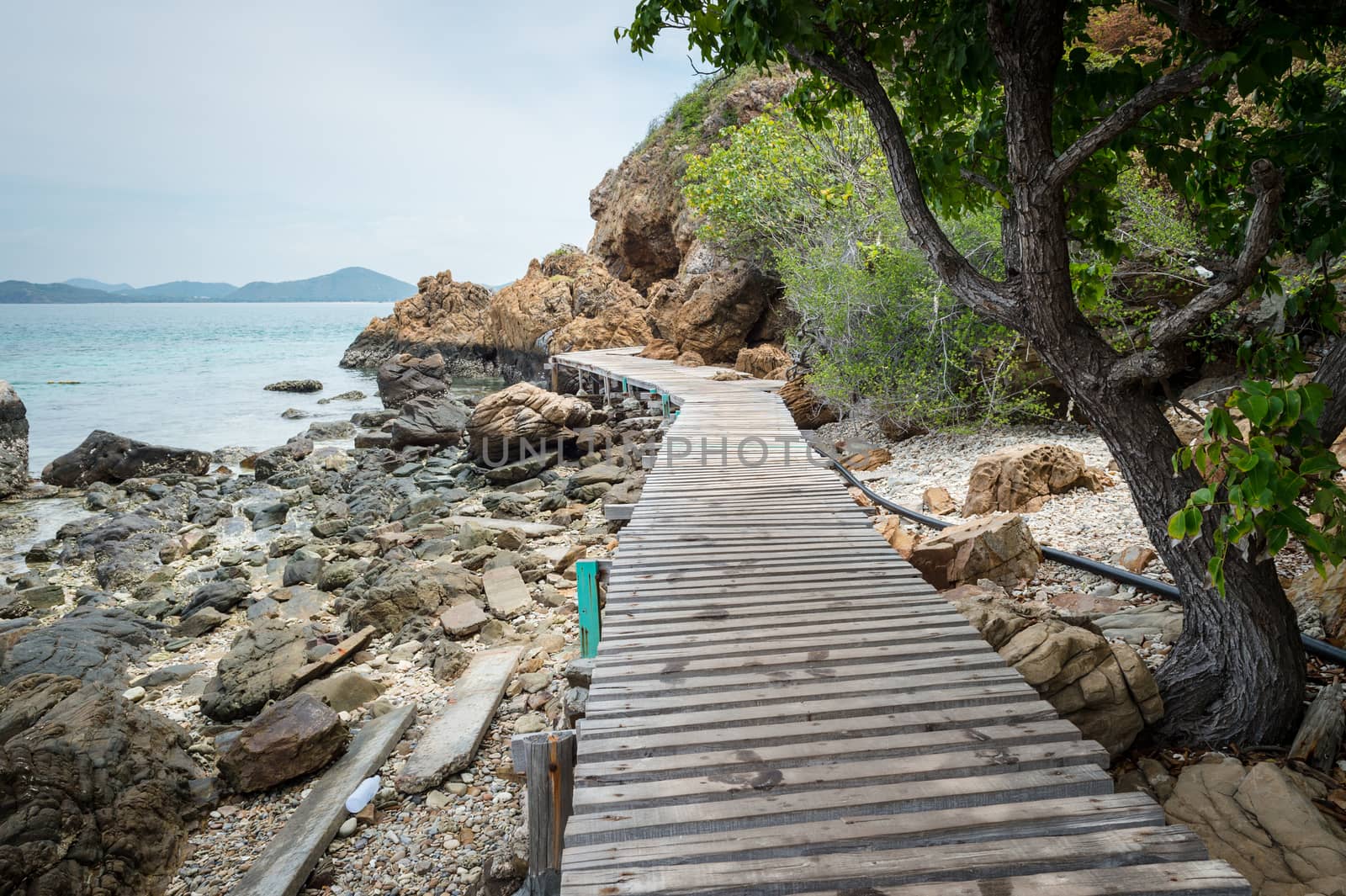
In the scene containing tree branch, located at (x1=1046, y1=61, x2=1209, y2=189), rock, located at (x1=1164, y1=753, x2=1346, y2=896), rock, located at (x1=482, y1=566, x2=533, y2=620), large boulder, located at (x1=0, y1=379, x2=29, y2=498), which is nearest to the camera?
rock, located at (x1=1164, y1=753, x2=1346, y2=896)

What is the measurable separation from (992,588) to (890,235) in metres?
7.18

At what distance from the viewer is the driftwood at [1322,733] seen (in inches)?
123

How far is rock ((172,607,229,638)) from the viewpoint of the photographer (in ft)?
24.7

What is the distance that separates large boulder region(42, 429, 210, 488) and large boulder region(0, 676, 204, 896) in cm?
1384

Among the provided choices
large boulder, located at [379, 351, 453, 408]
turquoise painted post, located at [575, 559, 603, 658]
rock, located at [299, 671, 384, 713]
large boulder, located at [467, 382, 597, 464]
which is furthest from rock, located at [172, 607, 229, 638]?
large boulder, located at [379, 351, 453, 408]

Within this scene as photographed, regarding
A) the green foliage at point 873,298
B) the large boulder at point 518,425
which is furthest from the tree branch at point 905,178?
the large boulder at point 518,425

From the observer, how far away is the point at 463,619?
271 inches

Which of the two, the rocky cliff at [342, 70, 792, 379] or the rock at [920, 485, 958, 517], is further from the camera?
the rocky cliff at [342, 70, 792, 379]

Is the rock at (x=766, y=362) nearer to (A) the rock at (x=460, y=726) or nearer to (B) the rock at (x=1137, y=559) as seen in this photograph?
(B) the rock at (x=1137, y=559)

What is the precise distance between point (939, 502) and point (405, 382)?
24091mm

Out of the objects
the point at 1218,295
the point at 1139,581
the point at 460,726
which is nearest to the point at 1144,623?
the point at 1139,581

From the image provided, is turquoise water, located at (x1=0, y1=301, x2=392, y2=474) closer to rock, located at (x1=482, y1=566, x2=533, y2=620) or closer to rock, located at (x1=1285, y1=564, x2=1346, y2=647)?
rock, located at (x1=482, y1=566, x2=533, y2=620)

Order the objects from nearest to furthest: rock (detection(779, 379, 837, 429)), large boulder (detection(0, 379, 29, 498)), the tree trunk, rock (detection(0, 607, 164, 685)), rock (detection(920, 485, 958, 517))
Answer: the tree trunk → rock (detection(0, 607, 164, 685)) → rock (detection(920, 485, 958, 517)) → rock (detection(779, 379, 837, 429)) → large boulder (detection(0, 379, 29, 498))

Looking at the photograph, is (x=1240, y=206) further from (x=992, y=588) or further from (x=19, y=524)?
(x=19, y=524)
